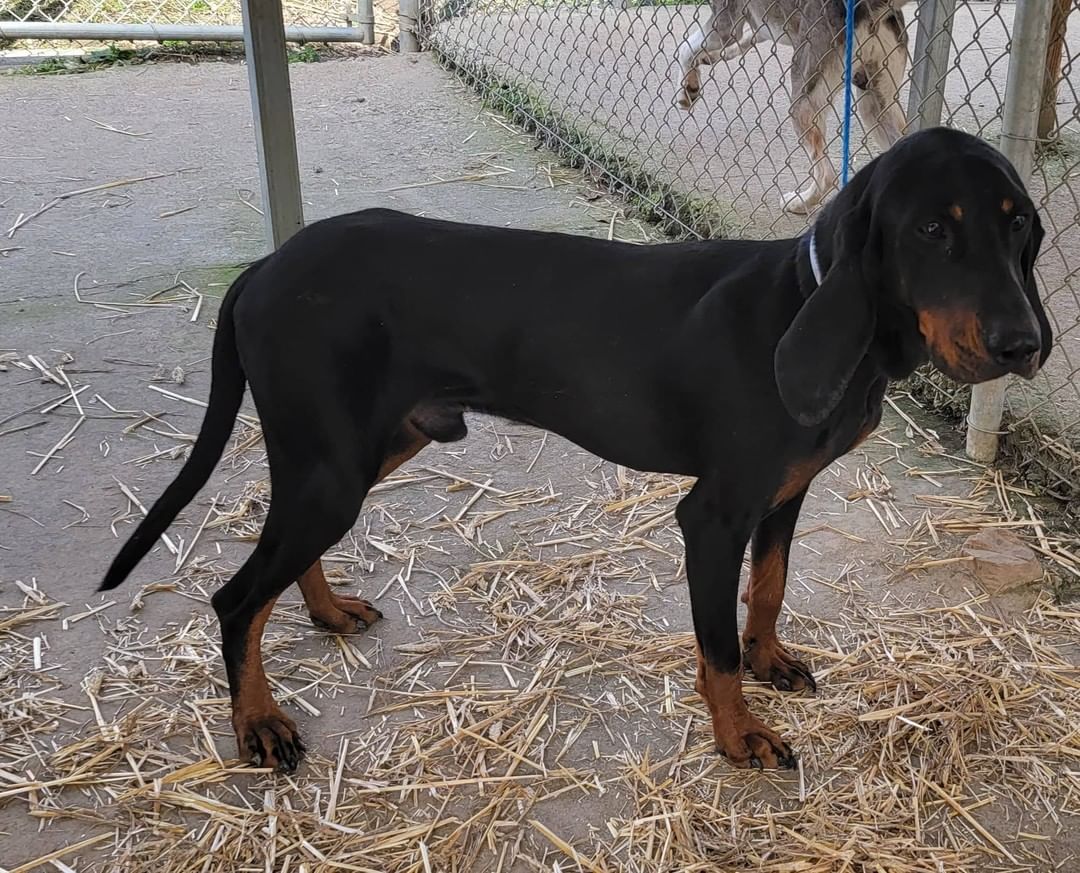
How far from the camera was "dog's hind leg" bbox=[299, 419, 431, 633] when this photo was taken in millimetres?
2717

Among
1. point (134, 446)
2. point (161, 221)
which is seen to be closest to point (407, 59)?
point (161, 221)

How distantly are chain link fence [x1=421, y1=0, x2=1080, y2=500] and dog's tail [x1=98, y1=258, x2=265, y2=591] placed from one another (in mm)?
2466

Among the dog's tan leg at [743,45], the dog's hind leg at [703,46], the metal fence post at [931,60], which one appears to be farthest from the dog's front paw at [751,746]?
the dog's hind leg at [703,46]

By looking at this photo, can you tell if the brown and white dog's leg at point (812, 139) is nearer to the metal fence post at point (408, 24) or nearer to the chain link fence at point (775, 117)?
the chain link fence at point (775, 117)

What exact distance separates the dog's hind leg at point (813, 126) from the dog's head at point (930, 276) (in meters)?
3.56

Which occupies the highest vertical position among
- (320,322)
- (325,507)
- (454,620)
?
(320,322)

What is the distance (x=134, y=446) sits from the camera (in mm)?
3725

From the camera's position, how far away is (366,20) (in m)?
9.30

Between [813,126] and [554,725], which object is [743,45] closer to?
[813,126]

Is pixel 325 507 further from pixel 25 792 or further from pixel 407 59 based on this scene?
pixel 407 59

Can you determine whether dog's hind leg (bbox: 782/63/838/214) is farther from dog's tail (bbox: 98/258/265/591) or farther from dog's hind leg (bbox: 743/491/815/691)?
dog's tail (bbox: 98/258/265/591)

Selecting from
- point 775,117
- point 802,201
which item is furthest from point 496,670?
point 775,117

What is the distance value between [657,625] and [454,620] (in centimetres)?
55

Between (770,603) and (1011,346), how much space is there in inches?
38.8
